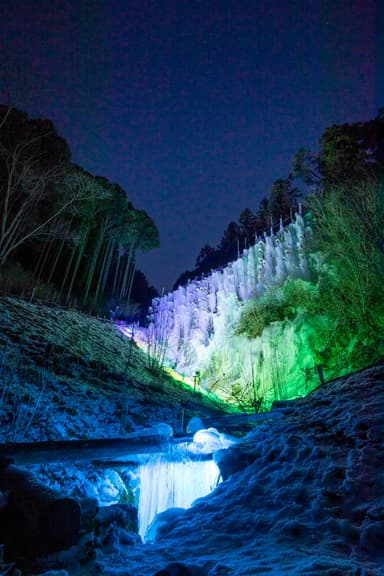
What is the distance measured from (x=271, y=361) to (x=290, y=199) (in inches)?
523

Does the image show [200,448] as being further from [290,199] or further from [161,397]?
[290,199]

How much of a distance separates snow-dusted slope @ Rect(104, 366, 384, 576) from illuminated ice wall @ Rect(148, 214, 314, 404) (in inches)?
260

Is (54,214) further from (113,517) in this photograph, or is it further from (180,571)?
(180,571)

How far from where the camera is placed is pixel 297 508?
2225 mm

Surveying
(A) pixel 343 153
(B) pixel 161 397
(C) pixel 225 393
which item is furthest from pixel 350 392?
(A) pixel 343 153

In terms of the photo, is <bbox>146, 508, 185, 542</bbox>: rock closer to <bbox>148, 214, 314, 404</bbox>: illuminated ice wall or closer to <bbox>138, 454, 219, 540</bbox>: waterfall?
<bbox>138, 454, 219, 540</bbox>: waterfall

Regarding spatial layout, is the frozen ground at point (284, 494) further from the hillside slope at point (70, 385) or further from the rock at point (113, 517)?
the rock at point (113, 517)

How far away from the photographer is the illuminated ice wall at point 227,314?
11477mm

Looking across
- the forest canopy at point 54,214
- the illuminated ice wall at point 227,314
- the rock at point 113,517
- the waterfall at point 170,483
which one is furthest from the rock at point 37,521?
the forest canopy at point 54,214

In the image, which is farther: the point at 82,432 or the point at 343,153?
the point at 343,153

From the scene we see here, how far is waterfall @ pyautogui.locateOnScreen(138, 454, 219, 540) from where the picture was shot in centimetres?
366

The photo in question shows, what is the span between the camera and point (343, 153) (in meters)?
12.1

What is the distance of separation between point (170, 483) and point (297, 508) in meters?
2.08

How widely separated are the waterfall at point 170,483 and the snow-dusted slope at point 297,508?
82cm
